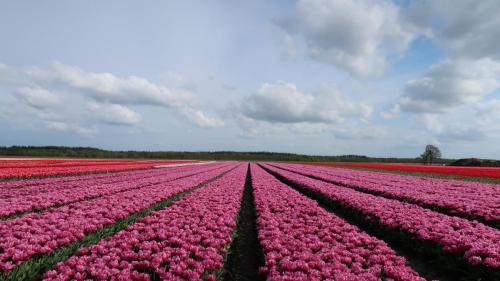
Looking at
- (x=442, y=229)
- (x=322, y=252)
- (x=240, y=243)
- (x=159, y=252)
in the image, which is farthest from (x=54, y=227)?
(x=442, y=229)

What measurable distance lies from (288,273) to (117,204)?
28.5ft

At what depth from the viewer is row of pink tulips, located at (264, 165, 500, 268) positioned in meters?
6.79

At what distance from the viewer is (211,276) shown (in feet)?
18.3

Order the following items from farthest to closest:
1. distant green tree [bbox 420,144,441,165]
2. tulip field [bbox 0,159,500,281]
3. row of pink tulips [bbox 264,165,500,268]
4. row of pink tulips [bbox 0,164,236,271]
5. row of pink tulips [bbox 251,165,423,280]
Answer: distant green tree [bbox 420,144,441,165] < row of pink tulips [bbox 264,165,500,268] < row of pink tulips [bbox 0,164,236,271] < tulip field [bbox 0,159,500,281] < row of pink tulips [bbox 251,165,423,280]

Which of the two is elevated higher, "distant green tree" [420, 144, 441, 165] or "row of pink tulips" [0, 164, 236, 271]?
"distant green tree" [420, 144, 441, 165]

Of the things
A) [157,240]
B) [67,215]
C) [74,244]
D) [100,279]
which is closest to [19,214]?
[67,215]

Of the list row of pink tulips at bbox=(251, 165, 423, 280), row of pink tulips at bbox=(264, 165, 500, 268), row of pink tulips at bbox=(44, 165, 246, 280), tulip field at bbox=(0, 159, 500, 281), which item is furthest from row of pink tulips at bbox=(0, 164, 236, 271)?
row of pink tulips at bbox=(264, 165, 500, 268)

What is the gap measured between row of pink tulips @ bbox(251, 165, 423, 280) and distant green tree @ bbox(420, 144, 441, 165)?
116875 millimetres

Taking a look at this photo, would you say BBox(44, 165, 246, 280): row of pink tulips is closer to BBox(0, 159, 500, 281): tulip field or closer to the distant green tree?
BBox(0, 159, 500, 281): tulip field

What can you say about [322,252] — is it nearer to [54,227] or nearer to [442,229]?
[442,229]

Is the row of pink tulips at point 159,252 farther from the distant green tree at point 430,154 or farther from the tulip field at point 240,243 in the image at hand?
the distant green tree at point 430,154

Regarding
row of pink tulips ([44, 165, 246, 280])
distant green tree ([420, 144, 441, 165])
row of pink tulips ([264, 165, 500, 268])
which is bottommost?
row of pink tulips ([44, 165, 246, 280])

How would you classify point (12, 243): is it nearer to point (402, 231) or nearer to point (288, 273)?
point (288, 273)

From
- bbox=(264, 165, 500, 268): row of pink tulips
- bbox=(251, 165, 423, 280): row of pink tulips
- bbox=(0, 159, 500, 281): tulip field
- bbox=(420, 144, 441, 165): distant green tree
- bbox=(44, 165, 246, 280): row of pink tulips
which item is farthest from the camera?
bbox=(420, 144, 441, 165): distant green tree
